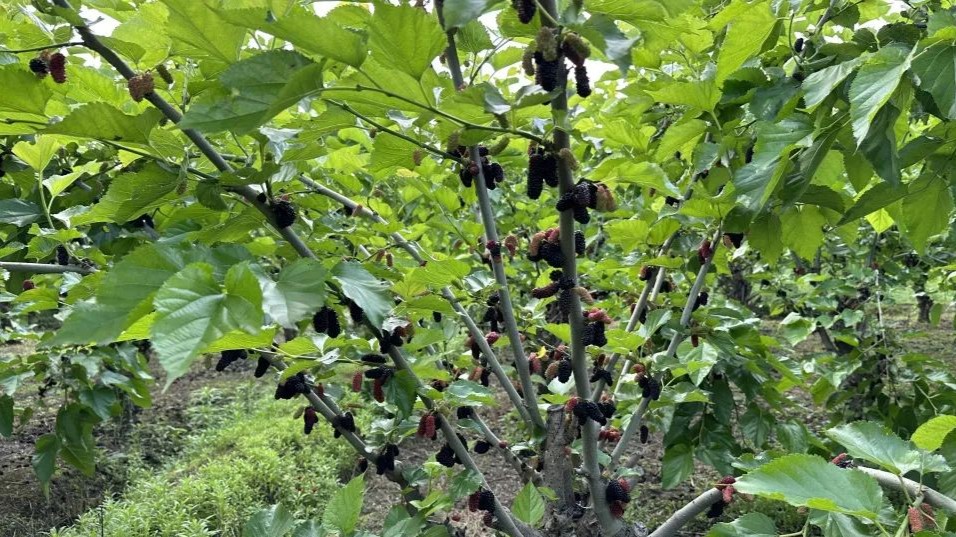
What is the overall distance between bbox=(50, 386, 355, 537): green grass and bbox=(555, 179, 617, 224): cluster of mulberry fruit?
2.99 meters

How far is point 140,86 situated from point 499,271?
88 centimetres

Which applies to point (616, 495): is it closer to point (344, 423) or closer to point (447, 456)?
point (447, 456)

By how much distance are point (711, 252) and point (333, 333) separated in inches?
36.2

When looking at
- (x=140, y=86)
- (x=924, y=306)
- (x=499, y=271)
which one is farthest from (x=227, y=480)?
(x=924, y=306)

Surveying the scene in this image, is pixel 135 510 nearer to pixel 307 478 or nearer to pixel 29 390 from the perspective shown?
pixel 307 478

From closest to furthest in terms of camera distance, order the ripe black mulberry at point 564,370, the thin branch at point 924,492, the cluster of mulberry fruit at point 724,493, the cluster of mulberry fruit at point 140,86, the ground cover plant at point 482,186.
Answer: the ground cover plant at point 482,186 → the thin branch at point 924,492 → the cluster of mulberry fruit at point 140,86 → the cluster of mulberry fruit at point 724,493 → the ripe black mulberry at point 564,370

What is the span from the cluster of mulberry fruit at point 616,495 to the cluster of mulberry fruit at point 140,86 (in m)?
1.39

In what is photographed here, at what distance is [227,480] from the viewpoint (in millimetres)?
3834

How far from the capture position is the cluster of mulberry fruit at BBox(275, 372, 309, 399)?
1370 millimetres

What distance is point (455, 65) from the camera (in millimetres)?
1233

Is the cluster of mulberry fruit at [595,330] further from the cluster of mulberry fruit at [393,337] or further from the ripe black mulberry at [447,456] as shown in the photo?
the ripe black mulberry at [447,456]

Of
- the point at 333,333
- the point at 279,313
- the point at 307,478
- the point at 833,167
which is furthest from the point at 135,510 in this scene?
the point at 833,167

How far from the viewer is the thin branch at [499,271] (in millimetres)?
1237

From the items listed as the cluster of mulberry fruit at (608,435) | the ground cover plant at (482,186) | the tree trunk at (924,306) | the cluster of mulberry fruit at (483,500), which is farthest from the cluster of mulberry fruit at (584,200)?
the tree trunk at (924,306)
